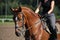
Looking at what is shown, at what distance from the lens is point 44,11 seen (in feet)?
26.6

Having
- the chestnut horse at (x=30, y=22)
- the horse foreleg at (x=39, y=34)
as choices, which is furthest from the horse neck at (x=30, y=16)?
the horse foreleg at (x=39, y=34)

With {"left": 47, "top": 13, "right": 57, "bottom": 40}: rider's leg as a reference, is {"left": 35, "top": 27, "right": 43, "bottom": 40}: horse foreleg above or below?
below

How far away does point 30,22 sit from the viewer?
769 cm

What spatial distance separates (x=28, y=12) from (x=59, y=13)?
79.9 ft

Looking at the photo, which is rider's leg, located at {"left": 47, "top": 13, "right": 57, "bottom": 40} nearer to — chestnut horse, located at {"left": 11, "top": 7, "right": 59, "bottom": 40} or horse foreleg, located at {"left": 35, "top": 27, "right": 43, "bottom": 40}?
chestnut horse, located at {"left": 11, "top": 7, "right": 59, "bottom": 40}

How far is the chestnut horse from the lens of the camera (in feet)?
23.7

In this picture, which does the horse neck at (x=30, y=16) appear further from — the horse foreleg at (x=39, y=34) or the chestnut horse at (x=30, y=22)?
the horse foreleg at (x=39, y=34)

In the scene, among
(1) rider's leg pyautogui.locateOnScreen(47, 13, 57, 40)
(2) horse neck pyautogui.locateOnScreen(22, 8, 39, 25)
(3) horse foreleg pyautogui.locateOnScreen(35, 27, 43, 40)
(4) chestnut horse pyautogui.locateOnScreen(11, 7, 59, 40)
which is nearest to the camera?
(4) chestnut horse pyautogui.locateOnScreen(11, 7, 59, 40)

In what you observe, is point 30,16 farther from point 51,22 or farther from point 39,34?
point 51,22

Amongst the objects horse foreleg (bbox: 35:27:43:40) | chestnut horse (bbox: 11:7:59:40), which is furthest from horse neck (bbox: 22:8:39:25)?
horse foreleg (bbox: 35:27:43:40)

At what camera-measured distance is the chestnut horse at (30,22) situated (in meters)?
7.23

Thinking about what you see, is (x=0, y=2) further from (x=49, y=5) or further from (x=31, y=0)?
(x=49, y=5)

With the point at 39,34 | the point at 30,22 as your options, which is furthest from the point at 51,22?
the point at 30,22

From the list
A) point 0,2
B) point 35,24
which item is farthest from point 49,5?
point 0,2
